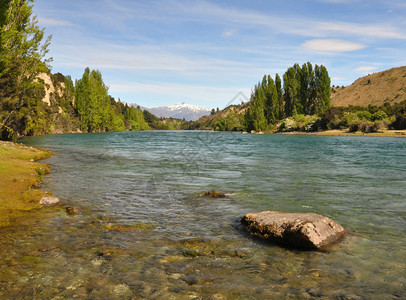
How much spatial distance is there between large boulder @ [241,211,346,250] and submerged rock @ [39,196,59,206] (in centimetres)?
705

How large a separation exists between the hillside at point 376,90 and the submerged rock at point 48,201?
132 m

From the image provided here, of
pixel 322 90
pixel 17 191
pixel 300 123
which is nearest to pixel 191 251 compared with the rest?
pixel 17 191

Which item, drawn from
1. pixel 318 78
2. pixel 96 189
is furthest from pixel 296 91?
pixel 96 189

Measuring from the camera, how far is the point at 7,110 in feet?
125

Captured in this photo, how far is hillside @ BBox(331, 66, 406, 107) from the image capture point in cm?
12146

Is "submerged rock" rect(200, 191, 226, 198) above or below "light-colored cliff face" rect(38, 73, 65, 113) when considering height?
below

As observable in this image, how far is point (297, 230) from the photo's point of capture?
732 centimetres

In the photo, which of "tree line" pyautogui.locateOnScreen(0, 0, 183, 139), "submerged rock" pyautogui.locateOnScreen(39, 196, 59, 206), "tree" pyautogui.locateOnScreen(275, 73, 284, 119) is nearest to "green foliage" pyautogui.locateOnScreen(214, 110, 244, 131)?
"tree" pyautogui.locateOnScreen(275, 73, 284, 119)

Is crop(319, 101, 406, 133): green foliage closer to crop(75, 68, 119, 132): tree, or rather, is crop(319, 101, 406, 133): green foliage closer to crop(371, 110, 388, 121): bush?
crop(371, 110, 388, 121): bush

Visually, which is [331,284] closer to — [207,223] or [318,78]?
[207,223]

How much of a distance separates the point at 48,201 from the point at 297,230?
8621mm

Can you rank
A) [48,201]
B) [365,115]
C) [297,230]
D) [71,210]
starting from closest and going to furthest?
[297,230]
[71,210]
[48,201]
[365,115]

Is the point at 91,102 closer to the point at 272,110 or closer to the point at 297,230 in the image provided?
the point at 272,110

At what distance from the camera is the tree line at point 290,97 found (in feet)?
351
